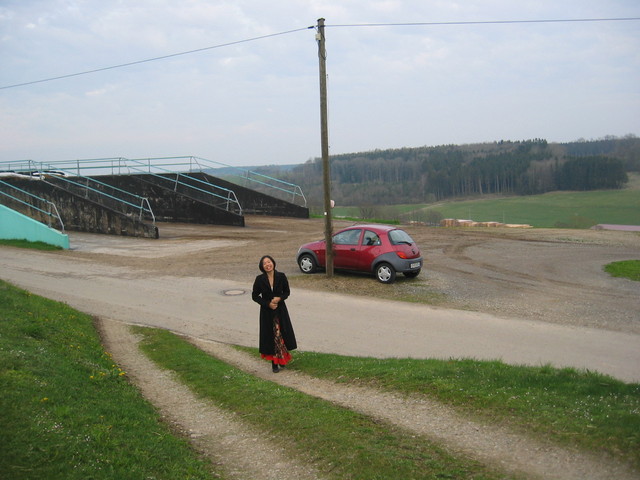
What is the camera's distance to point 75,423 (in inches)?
187

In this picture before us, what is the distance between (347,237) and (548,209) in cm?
6038

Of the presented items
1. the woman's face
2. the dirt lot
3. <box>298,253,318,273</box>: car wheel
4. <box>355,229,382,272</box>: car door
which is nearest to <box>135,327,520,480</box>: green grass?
the woman's face

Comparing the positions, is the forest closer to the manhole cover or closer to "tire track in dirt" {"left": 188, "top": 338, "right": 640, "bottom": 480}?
the manhole cover

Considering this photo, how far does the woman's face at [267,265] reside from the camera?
24.9 feet

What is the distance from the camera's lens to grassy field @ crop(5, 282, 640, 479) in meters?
4.22

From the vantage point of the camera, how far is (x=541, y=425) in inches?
194

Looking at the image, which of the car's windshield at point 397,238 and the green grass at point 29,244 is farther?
the green grass at point 29,244

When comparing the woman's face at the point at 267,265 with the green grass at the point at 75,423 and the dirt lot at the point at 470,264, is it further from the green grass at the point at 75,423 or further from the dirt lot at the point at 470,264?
the dirt lot at the point at 470,264

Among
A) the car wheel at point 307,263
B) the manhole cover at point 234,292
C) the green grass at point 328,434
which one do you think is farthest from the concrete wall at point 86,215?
the green grass at point 328,434

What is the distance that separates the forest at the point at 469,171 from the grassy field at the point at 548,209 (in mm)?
4021

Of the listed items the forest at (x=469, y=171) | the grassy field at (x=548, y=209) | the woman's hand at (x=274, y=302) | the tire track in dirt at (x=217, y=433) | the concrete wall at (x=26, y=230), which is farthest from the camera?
the forest at (x=469, y=171)

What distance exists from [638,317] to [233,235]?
17.6 meters

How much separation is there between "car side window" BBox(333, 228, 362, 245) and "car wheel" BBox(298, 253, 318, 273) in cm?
103

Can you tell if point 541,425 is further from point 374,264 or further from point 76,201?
point 76,201
